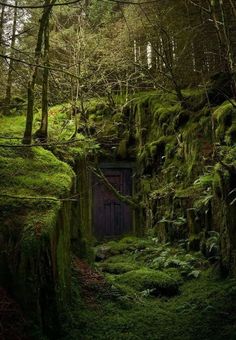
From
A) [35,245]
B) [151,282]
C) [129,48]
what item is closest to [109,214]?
[129,48]

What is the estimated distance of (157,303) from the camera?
662 centimetres

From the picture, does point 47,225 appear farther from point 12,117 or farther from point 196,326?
point 12,117

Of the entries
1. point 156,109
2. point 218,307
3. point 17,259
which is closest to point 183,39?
point 156,109

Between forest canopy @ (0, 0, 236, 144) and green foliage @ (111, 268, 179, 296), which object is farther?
forest canopy @ (0, 0, 236, 144)

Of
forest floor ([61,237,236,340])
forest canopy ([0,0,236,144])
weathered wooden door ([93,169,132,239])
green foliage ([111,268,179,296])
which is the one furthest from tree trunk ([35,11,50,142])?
weathered wooden door ([93,169,132,239])

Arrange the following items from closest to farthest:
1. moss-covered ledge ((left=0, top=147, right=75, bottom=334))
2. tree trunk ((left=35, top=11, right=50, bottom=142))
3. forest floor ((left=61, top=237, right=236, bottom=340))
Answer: moss-covered ledge ((left=0, top=147, right=75, bottom=334))
forest floor ((left=61, top=237, right=236, bottom=340))
tree trunk ((left=35, top=11, right=50, bottom=142))

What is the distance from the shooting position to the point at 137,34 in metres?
13.3

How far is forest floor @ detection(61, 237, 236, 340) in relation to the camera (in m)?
5.15

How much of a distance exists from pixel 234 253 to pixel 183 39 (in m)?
6.57

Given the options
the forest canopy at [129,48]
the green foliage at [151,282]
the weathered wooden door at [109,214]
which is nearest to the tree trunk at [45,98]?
the forest canopy at [129,48]

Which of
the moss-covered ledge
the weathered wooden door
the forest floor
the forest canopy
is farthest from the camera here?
the weathered wooden door

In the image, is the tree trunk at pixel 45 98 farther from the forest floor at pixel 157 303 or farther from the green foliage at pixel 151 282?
the green foliage at pixel 151 282

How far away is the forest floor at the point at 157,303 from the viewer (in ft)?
16.9

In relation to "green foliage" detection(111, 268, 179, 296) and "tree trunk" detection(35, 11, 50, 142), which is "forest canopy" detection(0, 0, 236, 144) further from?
"green foliage" detection(111, 268, 179, 296)
